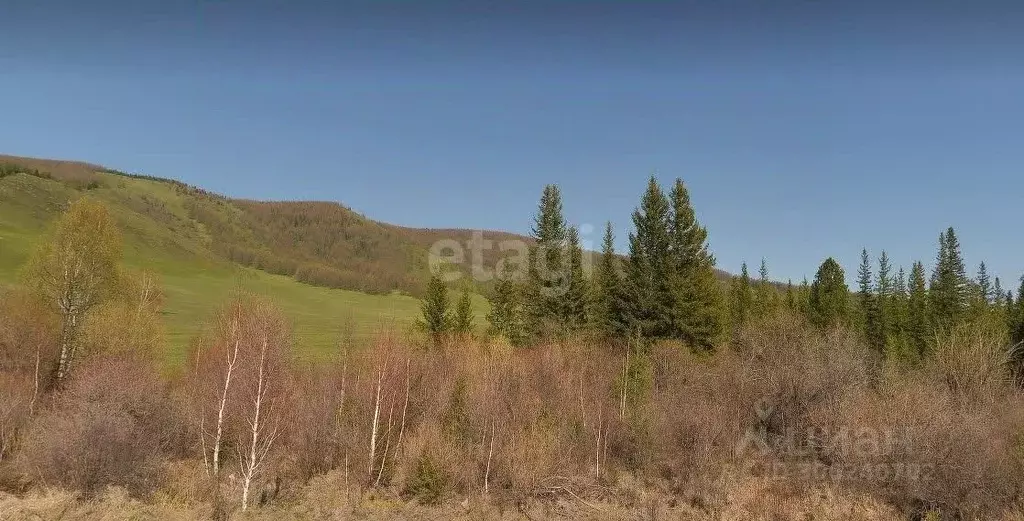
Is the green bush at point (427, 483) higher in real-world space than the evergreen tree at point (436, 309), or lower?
lower

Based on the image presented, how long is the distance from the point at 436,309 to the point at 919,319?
64577 millimetres

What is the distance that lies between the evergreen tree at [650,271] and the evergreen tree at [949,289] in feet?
156

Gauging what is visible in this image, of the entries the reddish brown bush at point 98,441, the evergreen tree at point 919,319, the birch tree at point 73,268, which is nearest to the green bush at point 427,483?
the reddish brown bush at point 98,441

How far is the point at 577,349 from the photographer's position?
36906mm

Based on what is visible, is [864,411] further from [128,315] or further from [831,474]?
[128,315]

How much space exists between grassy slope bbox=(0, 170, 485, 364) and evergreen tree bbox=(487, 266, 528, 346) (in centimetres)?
3289

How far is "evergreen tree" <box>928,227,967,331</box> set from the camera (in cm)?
6925

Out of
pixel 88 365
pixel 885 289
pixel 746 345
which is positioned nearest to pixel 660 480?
pixel 746 345

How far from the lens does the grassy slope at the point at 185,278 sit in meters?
85.1

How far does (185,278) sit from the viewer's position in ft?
398

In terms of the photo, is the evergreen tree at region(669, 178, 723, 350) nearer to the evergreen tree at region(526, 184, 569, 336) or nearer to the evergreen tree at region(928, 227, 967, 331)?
the evergreen tree at region(526, 184, 569, 336)

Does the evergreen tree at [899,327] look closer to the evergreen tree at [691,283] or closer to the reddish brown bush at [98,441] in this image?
the evergreen tree at [691,283]

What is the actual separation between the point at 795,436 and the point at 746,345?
14.6m

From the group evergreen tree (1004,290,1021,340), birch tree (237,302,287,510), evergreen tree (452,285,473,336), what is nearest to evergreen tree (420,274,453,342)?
evergreen tree (452,285,473,336)
